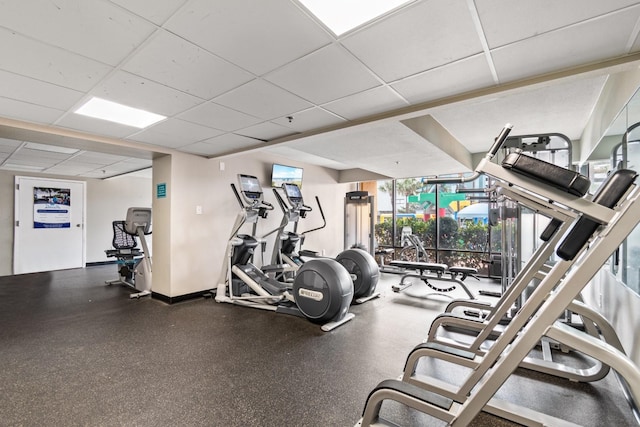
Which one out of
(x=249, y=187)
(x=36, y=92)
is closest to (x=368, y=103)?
(x=249, y=187)

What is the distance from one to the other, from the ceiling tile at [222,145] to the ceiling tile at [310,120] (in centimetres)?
79

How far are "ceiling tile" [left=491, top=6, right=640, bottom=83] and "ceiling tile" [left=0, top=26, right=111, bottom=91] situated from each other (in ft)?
8.68

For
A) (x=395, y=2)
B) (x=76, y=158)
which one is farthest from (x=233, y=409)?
(x=76, y=158)

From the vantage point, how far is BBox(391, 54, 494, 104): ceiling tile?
1.97 m

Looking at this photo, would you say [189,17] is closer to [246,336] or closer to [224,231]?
[246,336]

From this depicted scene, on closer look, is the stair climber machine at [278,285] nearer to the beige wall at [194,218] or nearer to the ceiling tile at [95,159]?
the beige wall at [194,218]

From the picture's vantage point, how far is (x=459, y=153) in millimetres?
4734

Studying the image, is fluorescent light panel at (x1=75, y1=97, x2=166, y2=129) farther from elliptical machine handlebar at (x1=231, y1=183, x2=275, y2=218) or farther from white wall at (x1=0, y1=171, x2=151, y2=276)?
white wall at (x1=0, y1=171, x2=151, y2=276)

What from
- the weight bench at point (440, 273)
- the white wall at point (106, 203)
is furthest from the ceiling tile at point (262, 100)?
the white wall at point (106, 203)

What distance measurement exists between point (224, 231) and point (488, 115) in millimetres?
4103

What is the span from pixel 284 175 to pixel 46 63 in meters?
3.84

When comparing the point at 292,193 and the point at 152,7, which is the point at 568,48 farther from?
the point at 292,193

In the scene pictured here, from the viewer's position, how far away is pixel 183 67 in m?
1.96

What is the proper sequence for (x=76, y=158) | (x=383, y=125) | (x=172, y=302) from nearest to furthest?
(x=383, y=125) → (x=172, y=302) → (x=76, y=158)
